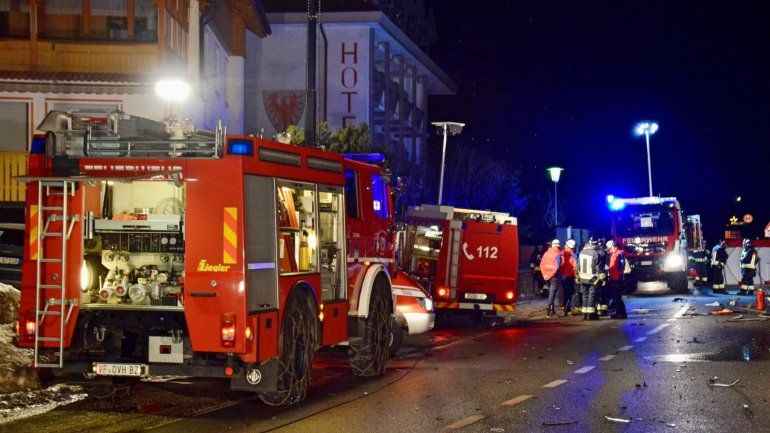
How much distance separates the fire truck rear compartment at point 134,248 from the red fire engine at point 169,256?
1 cm

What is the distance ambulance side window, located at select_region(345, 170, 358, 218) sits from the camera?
13.4 meters

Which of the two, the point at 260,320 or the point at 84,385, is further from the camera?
the point at 84,385

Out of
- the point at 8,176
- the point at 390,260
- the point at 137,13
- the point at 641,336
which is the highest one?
the point at 137,13

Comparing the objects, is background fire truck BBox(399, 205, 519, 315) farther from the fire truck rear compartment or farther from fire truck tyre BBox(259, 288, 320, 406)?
the fire truck rear compartment

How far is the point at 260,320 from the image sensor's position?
10.4 metres

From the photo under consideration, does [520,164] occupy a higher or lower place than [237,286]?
higher

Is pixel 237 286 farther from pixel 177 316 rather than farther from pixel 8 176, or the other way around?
pixel 8 176

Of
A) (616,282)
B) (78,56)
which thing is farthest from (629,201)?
(78,56)

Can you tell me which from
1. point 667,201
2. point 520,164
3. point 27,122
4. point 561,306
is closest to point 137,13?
point 27,122

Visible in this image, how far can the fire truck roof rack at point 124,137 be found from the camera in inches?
411

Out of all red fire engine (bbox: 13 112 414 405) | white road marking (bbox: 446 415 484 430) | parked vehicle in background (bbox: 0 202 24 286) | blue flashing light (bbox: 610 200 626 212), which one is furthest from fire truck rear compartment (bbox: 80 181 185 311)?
blue flashing light (bbox: 610 200 626 212)

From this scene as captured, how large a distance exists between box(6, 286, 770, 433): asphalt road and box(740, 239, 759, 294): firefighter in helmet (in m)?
15.2

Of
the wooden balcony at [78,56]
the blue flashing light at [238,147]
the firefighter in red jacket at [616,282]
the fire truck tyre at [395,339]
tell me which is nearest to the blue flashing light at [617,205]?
the firefighter in red jacket at [616,282]

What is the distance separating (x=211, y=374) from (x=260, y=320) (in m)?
Answer: 0.66
